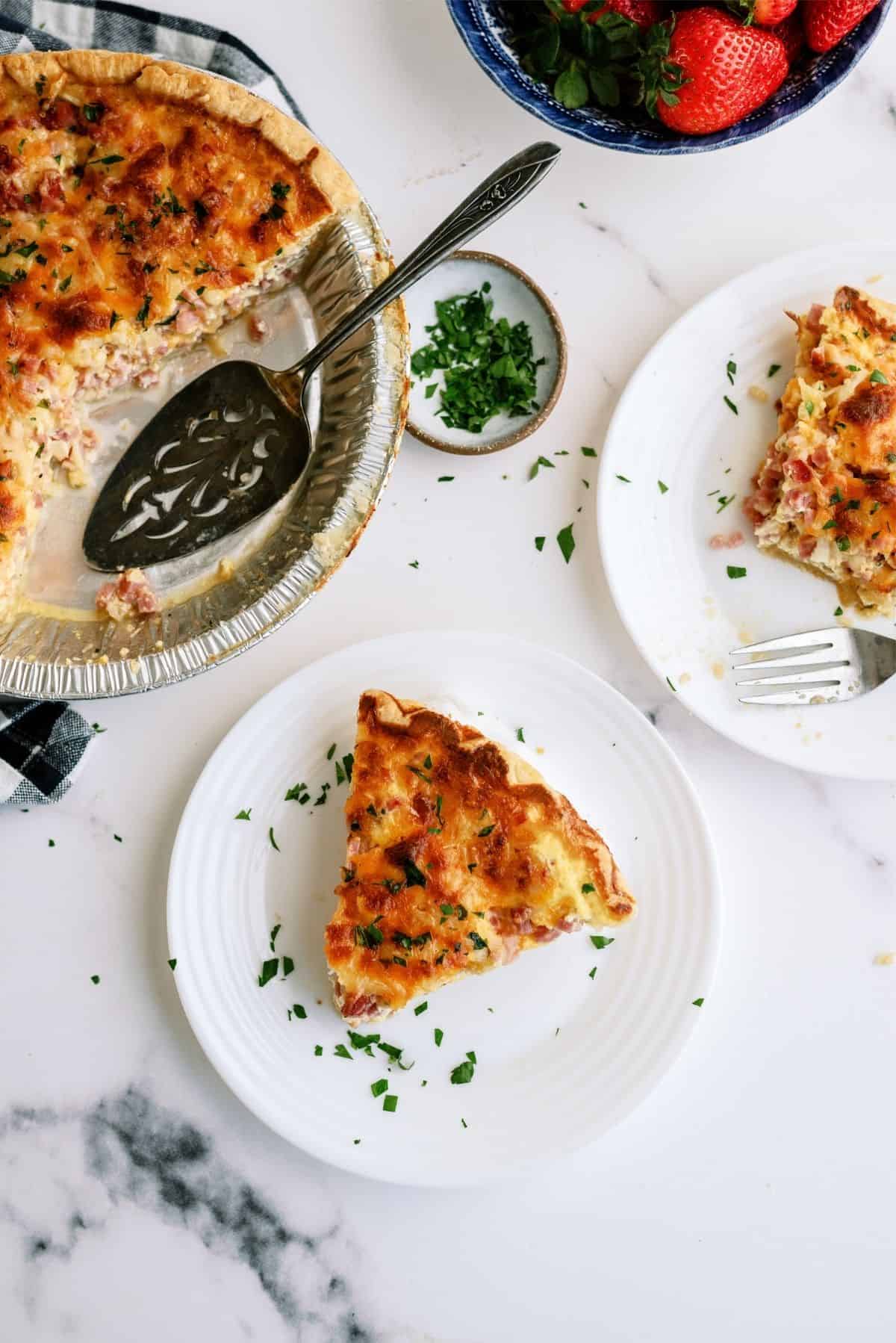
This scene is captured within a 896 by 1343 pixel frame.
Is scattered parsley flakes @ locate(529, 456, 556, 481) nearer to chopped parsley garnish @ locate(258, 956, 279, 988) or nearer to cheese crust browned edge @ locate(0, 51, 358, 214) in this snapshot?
cheese crust browned edge @ locate(0, 51, 358, 214)

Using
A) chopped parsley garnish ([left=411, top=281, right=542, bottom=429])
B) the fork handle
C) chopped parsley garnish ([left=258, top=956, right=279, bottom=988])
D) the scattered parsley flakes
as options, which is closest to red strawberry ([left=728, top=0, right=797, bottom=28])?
the fork handle

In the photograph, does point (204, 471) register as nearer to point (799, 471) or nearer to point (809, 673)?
point (799, 471)

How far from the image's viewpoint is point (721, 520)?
136 inches

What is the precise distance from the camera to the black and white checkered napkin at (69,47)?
10.9ft

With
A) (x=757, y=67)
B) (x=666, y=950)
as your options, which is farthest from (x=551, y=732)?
(x=757, y=67)

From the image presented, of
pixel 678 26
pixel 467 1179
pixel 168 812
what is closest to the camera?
pixel 678 26

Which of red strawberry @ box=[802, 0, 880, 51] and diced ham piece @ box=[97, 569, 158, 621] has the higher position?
red strawberry @ box=[802, 0, 880, 51]

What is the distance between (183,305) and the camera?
3258 mm

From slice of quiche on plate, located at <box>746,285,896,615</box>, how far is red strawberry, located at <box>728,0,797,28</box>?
79cm

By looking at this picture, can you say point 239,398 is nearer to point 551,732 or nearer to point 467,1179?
point 551,732

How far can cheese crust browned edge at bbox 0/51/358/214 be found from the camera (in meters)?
3.06

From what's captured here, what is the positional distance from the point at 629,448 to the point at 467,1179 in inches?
92.6

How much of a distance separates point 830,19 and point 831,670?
1.91 metres

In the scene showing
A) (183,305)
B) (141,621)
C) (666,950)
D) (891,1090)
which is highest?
(183,305)
